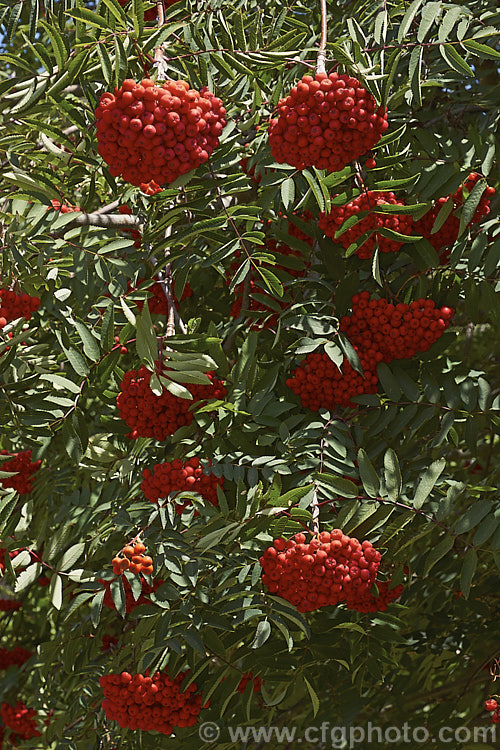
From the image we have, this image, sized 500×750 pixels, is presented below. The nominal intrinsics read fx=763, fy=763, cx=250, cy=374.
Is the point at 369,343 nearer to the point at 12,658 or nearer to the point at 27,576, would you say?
the point at 27,576

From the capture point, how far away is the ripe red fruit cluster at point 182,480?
2.38 m

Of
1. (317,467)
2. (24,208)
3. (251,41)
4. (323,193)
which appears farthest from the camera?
(24,208)

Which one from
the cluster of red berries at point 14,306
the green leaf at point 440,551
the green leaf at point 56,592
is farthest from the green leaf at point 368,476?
the cluster of red berries at point 14,306

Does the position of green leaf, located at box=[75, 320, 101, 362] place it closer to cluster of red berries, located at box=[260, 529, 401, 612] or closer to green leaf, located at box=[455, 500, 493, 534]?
cluster of red berries, located at box=[260, 529, 401, 612]

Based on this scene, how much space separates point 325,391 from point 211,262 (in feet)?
1.85

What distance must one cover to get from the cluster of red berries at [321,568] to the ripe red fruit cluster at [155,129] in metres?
1.01

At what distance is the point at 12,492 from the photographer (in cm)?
256

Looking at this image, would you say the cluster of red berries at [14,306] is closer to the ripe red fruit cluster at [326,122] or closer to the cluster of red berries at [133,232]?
the cluster of red berries at [133,232]

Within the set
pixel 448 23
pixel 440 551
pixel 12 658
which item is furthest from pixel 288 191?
pixel 12 658

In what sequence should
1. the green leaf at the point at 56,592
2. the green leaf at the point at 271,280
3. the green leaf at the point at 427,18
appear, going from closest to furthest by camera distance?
the green leaf at the point at 427,18, the green leaf at the point at 271,280, the green leaf at the point at 56,592

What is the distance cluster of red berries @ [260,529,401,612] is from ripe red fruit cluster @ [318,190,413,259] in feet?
3.09

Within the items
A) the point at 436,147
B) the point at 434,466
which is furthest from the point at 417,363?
the point at 436,147

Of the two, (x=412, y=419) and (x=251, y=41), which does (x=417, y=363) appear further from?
(x=251, y=41)

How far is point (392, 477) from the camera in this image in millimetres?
2238
